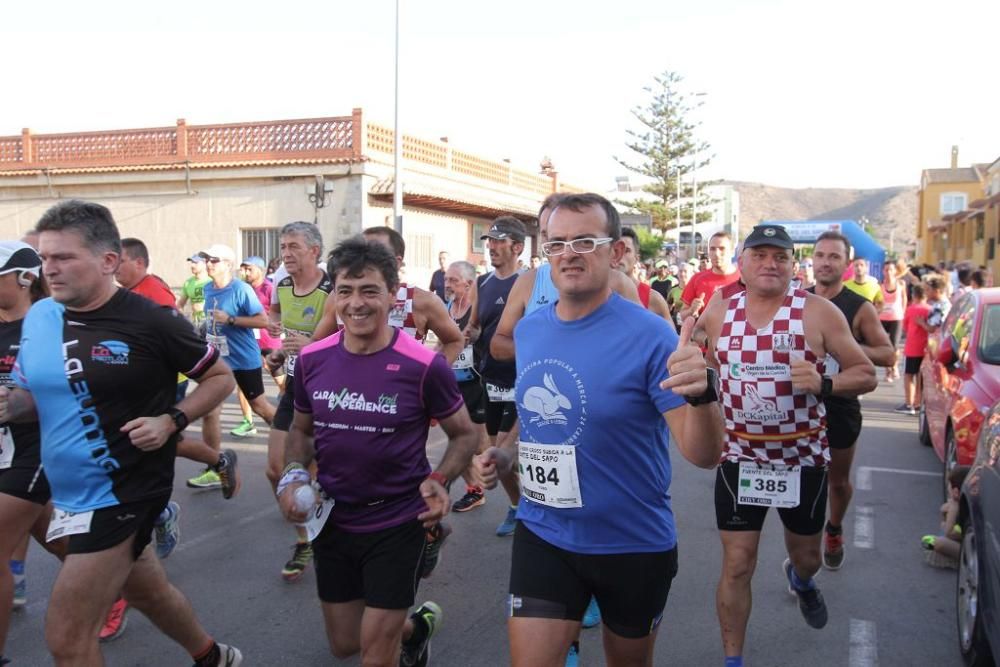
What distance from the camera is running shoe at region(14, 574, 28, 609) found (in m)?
4.69

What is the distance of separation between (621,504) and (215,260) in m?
5.87

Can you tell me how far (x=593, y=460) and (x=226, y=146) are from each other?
2223cm

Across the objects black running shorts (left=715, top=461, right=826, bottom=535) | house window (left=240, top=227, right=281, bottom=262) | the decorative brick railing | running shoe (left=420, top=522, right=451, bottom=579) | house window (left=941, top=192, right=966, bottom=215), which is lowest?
running shoe (left=420, top=522, right=451, bottom=579)

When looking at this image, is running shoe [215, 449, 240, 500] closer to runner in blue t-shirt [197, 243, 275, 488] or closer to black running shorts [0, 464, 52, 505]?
black running shorts [0, 464, 52, 505]

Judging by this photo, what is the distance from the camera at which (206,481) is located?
7.21 metres

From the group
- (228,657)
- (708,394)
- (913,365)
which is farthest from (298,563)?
(913,365)

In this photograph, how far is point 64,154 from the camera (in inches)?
971

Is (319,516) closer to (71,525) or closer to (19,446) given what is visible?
(71,525)

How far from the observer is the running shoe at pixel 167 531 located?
15.3ft

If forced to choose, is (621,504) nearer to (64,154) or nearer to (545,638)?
(545,638)

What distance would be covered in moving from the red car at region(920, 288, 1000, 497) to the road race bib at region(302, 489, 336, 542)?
13.5ft

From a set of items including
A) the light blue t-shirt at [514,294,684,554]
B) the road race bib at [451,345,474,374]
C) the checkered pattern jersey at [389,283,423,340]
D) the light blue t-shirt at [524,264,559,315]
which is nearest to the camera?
the light blue t-shirt at [514,294,684,554]

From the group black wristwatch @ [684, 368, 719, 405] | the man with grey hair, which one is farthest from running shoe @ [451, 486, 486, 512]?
black wristwatch @ [684, 368, 719, 405]

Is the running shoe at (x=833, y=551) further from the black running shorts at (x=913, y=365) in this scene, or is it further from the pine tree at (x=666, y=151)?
the pine tree at (x=666, y=151)
